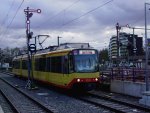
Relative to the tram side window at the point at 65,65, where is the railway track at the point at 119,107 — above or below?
below

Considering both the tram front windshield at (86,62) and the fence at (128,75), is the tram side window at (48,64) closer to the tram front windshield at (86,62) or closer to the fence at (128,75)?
the fence at (128,75)

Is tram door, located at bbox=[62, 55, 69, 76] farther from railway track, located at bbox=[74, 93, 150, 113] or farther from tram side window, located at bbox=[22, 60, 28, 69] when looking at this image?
tram side window, located at bbox=[22, 60, 28, 69]

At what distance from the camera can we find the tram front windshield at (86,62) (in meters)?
25.0

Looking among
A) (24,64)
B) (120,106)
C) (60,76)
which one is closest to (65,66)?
(60,76)

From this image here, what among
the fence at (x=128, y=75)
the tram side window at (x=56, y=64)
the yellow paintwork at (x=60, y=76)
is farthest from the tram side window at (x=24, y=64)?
the fence at (x=128, y=75)

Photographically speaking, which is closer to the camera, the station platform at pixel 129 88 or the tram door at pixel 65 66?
the station platform at pixel 129 88

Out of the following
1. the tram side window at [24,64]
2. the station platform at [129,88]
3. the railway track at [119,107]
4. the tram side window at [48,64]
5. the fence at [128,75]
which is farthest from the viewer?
the tram side window at [24,64]

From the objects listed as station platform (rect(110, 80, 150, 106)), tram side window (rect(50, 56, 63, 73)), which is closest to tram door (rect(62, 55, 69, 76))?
tram side window (rect(50, 56, 63, 73))

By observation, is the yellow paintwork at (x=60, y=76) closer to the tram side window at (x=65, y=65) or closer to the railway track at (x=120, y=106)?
the tram side window at (x=65, y=65)

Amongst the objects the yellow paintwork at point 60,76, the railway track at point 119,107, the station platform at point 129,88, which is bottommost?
the railway track at point 119,107

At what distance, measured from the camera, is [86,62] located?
25297 mm

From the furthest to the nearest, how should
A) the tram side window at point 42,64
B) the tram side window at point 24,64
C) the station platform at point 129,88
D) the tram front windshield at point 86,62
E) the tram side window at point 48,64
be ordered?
the tram side window at point 24,64 → the tram side window at point 42,64 → the tram side window at point 48,64 → the tram front windshield at point 86,62 → the station platform at point 129,88

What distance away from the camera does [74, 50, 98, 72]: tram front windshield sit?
2498 cm

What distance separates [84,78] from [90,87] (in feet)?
2.42
